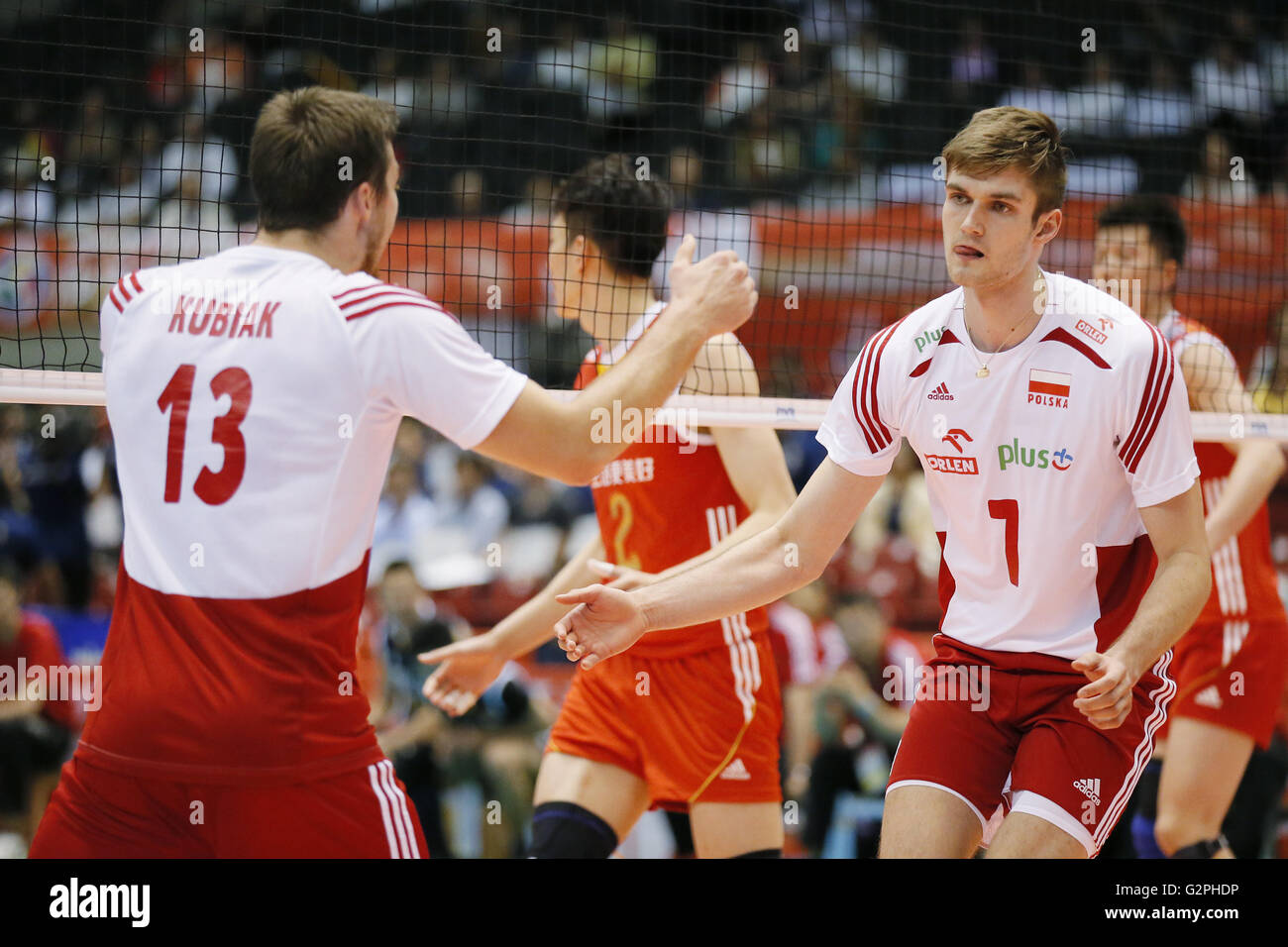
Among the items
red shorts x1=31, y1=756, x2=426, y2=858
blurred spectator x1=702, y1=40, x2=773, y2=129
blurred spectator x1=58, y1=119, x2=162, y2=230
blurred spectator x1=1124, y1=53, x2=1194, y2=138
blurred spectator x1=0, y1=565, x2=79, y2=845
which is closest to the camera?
red shorts x1=31, y1=756, x2=426, y2=858

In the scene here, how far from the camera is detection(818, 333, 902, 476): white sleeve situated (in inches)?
179

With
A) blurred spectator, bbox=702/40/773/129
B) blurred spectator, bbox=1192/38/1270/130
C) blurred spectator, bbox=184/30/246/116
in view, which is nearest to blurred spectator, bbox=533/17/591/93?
blurred spectator, bbox=702/40/773/129

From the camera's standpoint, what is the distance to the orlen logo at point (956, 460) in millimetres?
4398

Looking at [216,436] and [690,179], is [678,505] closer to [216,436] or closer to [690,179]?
[216,436]

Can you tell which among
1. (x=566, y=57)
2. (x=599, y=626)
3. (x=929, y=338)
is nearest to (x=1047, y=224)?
(x=929, y=338)

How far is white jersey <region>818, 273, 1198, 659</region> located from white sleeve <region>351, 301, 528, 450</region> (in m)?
1.42

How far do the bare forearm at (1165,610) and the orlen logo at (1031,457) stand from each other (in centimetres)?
41

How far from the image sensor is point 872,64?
17141mm

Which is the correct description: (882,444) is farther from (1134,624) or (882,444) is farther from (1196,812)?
(1196,812)

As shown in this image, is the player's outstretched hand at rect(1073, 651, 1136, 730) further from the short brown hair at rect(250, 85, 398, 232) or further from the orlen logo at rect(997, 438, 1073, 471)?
the short brown hair at rect(250, 85, 398, 232)

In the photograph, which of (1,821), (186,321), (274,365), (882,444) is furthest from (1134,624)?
(1,821)

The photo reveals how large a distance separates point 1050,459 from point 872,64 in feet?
45.3

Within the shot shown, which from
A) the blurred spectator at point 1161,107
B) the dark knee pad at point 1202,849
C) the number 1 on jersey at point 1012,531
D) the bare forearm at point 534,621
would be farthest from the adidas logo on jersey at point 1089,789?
the blurred spectator at point 1161,107
